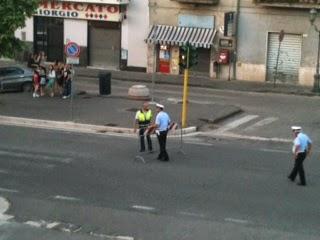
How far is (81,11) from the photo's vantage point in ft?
145

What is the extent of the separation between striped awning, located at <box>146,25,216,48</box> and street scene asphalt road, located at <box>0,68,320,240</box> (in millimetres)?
11980

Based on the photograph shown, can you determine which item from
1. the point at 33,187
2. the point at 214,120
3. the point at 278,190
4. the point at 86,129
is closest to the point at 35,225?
the point at 33,187

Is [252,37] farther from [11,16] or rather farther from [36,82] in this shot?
[11,16]

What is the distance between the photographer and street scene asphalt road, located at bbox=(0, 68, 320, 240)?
497 inches

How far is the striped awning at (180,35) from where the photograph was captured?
4084 centimetres

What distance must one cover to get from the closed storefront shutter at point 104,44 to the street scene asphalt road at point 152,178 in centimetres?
1519

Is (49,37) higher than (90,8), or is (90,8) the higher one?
(90,8)

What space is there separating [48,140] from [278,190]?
8.71 meters

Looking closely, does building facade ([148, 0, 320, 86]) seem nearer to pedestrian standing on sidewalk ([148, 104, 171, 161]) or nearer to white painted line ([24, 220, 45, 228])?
pedestrian standing on sidewalk ([148, 104, 171, 161])

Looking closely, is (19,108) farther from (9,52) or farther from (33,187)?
(33,187)

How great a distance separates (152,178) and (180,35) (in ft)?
84.7

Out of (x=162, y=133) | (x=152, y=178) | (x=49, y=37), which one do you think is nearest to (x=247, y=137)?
(x=162, y=133)

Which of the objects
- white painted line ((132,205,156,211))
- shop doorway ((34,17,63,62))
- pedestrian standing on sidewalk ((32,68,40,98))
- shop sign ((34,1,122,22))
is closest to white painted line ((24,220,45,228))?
white painted line ((132,205,156,211))

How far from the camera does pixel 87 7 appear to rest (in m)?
43.9
